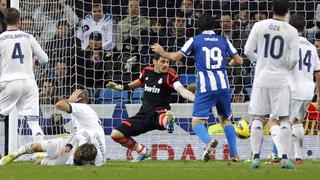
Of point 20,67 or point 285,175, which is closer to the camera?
point 285,175

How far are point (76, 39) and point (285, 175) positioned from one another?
29.7 ft

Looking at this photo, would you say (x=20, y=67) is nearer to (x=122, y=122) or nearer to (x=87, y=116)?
(x=87, y=116)

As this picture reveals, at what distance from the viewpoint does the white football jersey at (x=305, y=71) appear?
16562 mm

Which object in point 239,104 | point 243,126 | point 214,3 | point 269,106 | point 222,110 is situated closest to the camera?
point 269,106

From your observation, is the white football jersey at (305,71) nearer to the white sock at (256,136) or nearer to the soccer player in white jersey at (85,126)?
the white sock at (256,136)

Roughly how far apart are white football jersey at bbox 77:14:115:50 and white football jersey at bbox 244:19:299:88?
7631mm

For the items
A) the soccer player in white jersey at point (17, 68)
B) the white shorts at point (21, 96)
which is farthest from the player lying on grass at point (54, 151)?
the white shorts at point (21, 96)

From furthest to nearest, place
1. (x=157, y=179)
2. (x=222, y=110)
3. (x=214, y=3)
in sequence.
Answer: (x=214, y=3), (x=222, y=110), (x=157, y=179)

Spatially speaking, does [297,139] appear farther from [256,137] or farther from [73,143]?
[73,143]

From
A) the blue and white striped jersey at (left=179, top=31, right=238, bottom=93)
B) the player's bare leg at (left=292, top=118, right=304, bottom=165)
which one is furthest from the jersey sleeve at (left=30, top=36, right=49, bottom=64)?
the player's bare leg at (left=292, top=118, right=304, bottom=165)

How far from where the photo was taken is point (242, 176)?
12562mm

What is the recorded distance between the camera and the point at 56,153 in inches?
613

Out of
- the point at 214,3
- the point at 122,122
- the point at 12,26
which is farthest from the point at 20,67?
the point at 214,3

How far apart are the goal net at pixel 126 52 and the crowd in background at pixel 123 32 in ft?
0.06
